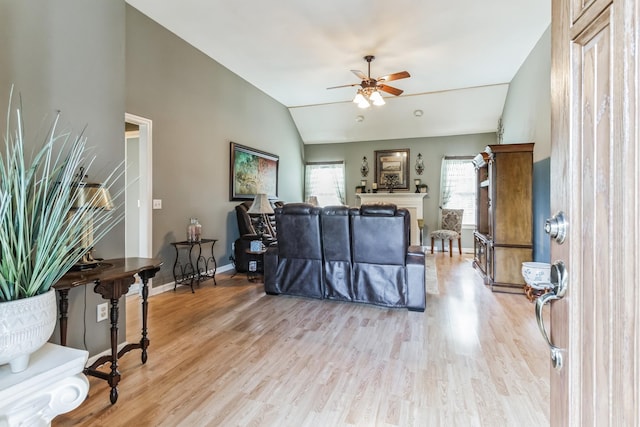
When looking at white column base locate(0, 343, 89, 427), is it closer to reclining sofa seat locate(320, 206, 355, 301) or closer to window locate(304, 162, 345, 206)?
reclining sofa seat locate(320, 206, 355, 301)

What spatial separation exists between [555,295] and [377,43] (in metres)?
4.43

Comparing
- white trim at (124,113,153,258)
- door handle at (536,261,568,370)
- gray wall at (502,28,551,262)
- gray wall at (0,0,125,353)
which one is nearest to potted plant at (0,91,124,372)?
door handle at (536,261,568,370)

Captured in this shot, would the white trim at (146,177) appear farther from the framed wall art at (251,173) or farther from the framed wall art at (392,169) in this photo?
the framed wall art at (392,169)

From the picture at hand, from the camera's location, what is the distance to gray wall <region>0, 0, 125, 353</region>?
1.90 m

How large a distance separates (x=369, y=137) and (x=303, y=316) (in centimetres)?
580

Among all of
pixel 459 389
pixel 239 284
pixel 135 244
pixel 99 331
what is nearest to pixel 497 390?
pixel 459 389

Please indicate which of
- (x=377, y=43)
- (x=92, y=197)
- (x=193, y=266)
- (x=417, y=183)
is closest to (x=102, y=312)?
(x=92, y=197)

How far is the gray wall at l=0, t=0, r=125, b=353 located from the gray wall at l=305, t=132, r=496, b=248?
20.7 ft

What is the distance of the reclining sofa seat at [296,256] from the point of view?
12.5 feet

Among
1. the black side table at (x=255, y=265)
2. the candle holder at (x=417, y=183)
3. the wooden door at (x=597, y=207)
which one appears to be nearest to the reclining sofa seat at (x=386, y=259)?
the black side table at (x=255, y=265)

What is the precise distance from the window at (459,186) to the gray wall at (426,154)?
137 mm

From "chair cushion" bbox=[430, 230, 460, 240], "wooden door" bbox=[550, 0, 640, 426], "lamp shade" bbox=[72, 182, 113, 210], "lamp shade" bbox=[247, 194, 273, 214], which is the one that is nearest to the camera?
"wooden door" bbox=[550, 0, 640, 426]

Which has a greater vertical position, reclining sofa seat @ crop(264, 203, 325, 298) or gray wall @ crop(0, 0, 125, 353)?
gray wall @ crop(0, 0, 125, 353)

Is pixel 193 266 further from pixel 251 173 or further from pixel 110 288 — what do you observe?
pixel 110 288
